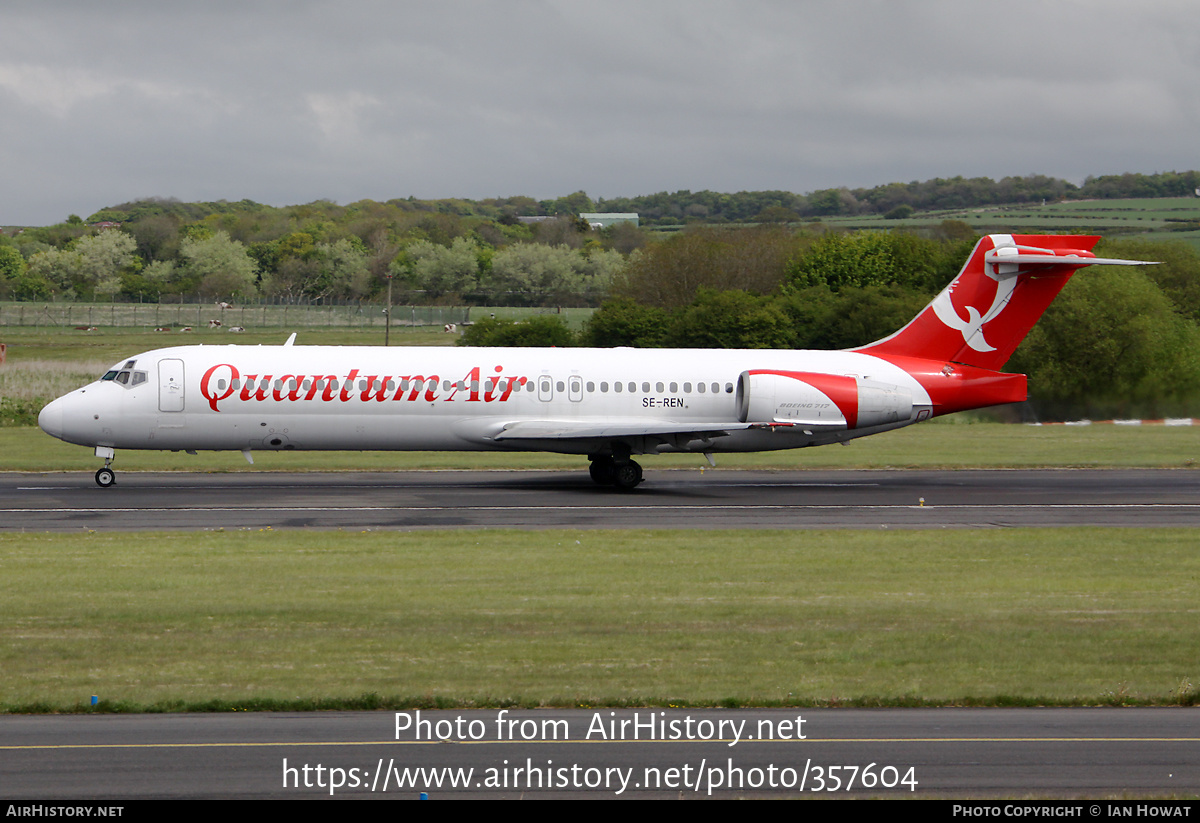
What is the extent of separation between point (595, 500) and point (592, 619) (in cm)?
1308

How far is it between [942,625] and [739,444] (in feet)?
51.3

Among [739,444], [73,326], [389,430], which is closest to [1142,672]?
[739,444]

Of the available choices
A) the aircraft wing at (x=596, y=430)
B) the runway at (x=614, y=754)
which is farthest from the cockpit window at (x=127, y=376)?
the runway at (x=614, y=754)

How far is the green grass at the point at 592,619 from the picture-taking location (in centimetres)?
1248

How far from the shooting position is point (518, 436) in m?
29.9

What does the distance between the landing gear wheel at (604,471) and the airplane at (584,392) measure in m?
0.04

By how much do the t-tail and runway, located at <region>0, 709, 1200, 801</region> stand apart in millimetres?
21504

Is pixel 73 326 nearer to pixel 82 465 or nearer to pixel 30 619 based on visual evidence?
pixel 82 465

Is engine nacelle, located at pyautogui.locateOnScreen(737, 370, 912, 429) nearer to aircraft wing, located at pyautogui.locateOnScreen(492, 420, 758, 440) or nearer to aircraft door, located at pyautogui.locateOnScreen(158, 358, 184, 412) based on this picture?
aircraft wing, located at pyautogui.locateOnScreen(492, 420, 758, 440)

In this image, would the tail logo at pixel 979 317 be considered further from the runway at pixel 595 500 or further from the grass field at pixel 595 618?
the grass field at pixel 595 618

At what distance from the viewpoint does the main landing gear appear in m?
31.0

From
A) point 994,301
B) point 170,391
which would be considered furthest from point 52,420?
point 994,301

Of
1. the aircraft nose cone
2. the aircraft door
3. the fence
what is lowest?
the aircraft nose cone

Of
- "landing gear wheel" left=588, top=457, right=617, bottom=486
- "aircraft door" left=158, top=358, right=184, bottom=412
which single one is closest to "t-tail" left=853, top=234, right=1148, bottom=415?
"landing gear wheel" left=588, top=457, right=617, bottom=486
